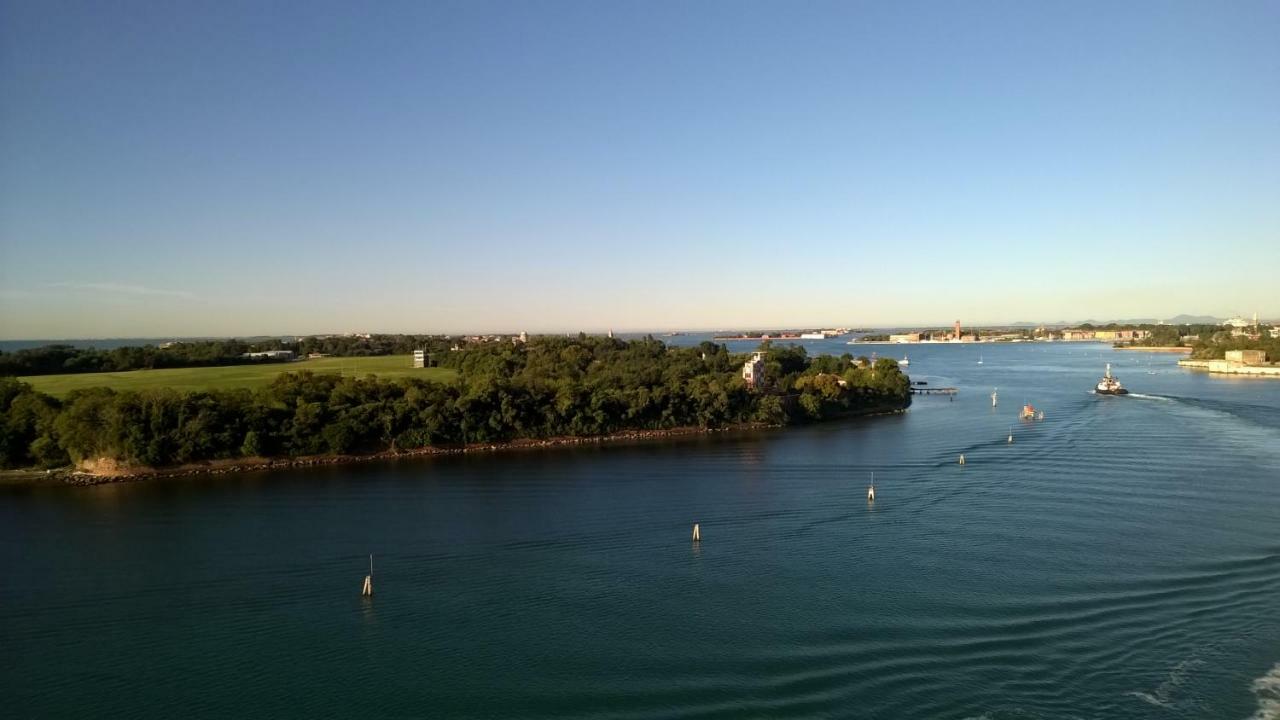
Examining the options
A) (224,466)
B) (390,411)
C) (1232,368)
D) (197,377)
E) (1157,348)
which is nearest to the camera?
(224,466)

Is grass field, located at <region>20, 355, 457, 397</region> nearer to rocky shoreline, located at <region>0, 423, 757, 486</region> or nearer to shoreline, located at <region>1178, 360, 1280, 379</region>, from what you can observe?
rocky shoreline, located at <region>0, 423, 757, 486</region>

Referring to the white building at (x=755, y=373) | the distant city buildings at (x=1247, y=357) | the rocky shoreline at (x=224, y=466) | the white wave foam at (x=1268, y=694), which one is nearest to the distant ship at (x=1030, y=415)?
the white building at (x=755, y=373)

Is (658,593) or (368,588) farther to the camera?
(368,588)

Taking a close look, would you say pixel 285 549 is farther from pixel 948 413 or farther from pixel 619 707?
pixel 948 413

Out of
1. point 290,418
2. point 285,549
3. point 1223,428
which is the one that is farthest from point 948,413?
point 285,549

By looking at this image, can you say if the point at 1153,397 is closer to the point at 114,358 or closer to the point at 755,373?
the point at 755,373

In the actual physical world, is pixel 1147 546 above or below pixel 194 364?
below

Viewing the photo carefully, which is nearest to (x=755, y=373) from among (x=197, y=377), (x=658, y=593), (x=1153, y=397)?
(x=1153, y=397)

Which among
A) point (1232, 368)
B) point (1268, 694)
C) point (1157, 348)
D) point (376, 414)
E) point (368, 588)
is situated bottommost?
point (1268, 694)
